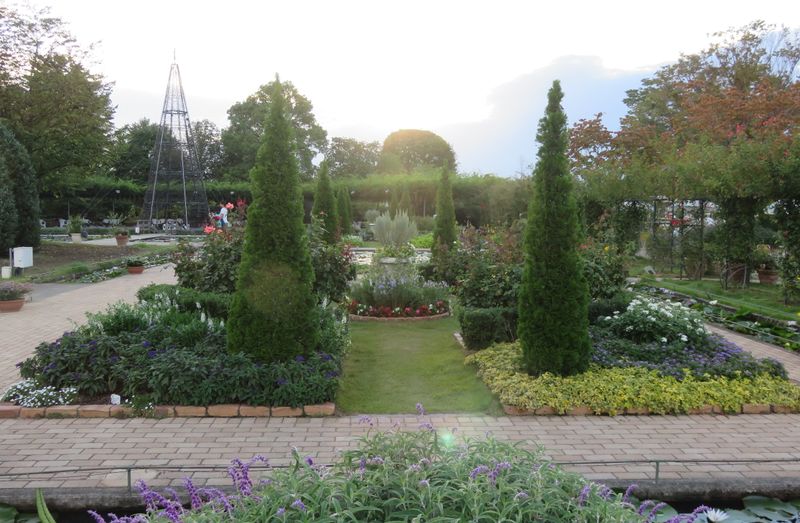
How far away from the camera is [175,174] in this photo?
27.9m

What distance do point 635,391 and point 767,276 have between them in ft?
29.6

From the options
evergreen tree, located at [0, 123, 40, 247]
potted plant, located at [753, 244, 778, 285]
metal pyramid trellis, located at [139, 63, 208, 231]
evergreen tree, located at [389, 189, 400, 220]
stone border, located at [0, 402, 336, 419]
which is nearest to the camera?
stone border, located at [0, 402, 336, 419]

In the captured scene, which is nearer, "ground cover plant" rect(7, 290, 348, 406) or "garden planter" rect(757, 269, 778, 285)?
"ground cover plant" rect(7, 290, 348, 406)

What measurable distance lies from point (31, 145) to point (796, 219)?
20.3 m

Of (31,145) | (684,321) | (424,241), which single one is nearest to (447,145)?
(424,241)

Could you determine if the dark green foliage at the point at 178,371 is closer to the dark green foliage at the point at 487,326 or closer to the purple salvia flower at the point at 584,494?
the dark green foliage at the point at 487,326

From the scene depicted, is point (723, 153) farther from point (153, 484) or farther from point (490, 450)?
point (153, 484)

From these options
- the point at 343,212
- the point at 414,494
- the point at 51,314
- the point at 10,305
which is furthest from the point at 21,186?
the point at 414,494

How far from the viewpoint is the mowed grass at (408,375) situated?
487 cm

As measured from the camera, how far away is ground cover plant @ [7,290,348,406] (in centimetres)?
459

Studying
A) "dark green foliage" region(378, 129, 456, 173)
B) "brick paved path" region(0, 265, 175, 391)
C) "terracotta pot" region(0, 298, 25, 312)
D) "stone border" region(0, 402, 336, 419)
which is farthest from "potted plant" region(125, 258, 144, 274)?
"dark green foliage" region(378, 129, 456, 173)

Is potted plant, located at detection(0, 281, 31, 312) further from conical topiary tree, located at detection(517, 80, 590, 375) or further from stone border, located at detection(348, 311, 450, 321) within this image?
conical topiary tree, located at detection(517, 80, 590, 375)

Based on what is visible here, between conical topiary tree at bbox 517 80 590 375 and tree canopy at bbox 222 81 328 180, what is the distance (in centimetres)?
3282

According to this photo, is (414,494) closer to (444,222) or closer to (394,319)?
(394,319)
